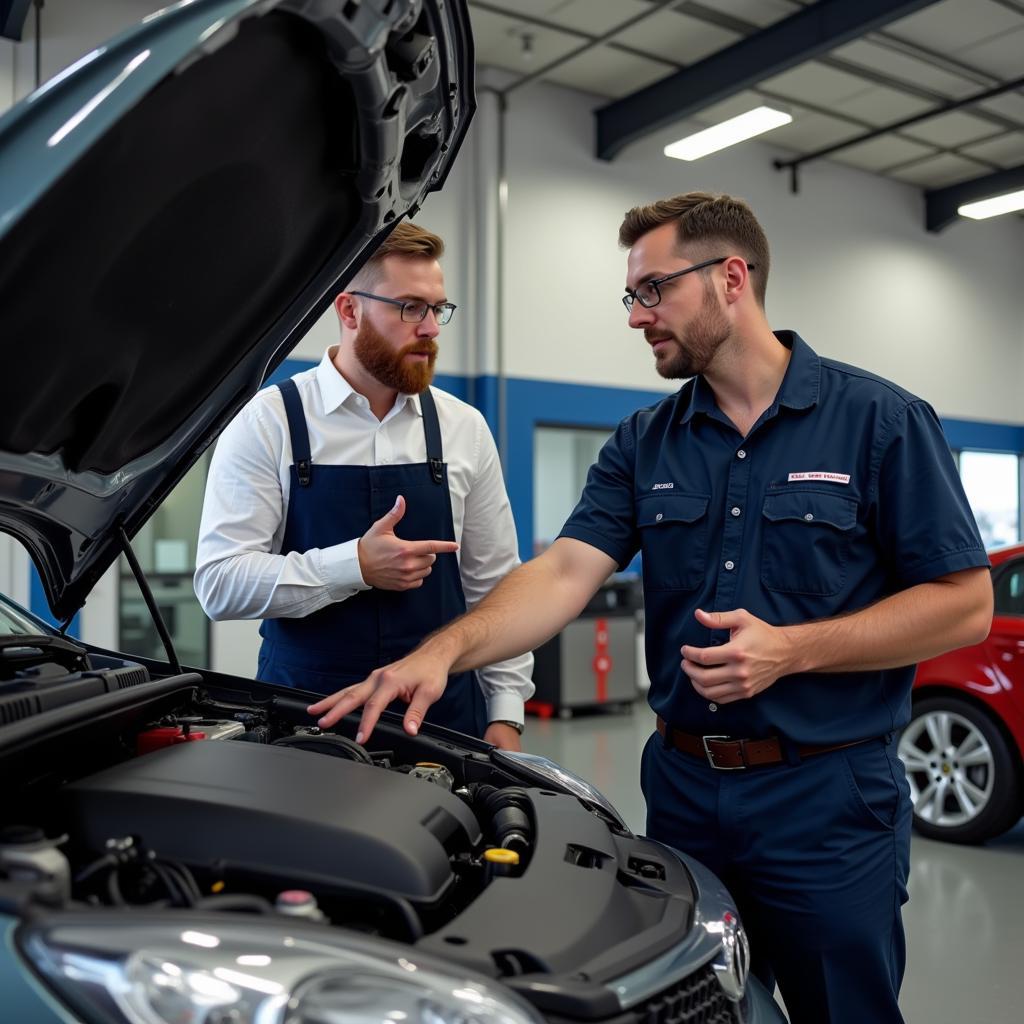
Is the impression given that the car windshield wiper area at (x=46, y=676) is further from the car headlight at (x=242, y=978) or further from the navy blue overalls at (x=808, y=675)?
the navy blue overalls at (x=808, y=675)

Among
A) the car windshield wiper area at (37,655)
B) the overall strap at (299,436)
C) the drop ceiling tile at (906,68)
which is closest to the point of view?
the car windshield wiper area at (37,655)

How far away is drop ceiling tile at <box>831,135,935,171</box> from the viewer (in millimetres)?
8805

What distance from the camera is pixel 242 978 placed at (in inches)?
32.5

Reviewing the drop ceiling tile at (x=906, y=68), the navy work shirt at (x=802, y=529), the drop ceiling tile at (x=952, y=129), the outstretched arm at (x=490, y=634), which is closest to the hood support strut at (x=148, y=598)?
the outstretched arm at (x=490, y=634)

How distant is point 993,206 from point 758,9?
396 cm

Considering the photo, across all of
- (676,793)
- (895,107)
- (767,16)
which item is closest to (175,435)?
(676,793)

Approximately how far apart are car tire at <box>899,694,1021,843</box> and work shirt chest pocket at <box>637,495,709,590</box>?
8.37 feet

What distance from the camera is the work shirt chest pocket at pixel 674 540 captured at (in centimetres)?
177

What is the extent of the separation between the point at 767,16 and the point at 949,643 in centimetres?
592

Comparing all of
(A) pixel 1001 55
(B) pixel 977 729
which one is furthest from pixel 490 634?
(A) pixel 1001 55

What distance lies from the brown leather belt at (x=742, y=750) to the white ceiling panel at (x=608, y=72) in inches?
247

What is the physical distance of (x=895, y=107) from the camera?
8.02 metres

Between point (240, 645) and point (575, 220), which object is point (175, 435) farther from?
point (575, 220)

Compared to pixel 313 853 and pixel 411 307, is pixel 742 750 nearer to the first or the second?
pixel 313 853
